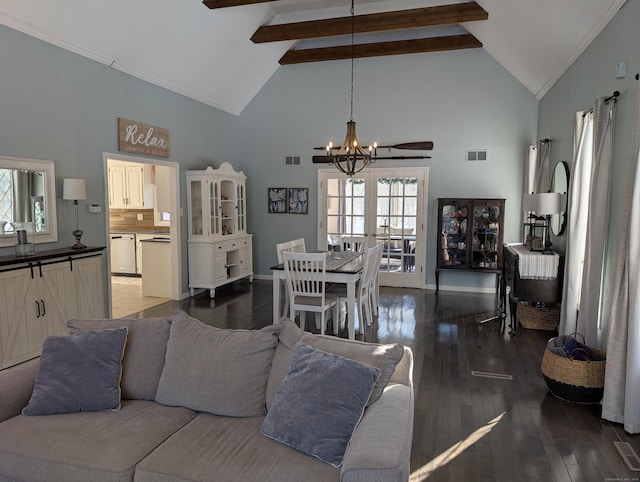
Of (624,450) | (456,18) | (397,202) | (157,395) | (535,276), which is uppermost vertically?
(456,18)

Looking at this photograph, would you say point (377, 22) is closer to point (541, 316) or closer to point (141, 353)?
point (541, 316)

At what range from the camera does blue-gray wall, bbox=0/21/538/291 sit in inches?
185

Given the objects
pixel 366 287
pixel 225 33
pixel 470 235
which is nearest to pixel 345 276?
pixel 366 287

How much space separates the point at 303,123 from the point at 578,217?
4888mm

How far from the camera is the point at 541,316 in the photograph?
5051 millimetres

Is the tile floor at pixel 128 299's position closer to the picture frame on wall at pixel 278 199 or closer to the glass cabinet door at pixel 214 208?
the glass cabinet door at pixel 214 208

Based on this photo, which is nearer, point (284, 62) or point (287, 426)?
point (287, 426)

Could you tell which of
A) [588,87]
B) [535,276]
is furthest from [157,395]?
[588,87]

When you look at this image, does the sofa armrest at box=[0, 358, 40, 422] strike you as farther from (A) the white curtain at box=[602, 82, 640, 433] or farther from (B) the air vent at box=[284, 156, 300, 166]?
(B) the air vent at box=[284, 156, 300, 166]

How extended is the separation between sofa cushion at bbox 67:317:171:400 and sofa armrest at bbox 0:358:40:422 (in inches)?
11.8

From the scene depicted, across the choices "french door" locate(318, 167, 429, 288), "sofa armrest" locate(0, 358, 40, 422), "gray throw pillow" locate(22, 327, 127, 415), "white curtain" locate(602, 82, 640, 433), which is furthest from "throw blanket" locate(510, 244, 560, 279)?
"sofa armrest" locate(0, 358, 40, 422)

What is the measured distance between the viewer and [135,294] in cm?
685

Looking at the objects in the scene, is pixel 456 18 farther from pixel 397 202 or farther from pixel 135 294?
pixel 135 294

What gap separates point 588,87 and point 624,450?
10.5 feet
